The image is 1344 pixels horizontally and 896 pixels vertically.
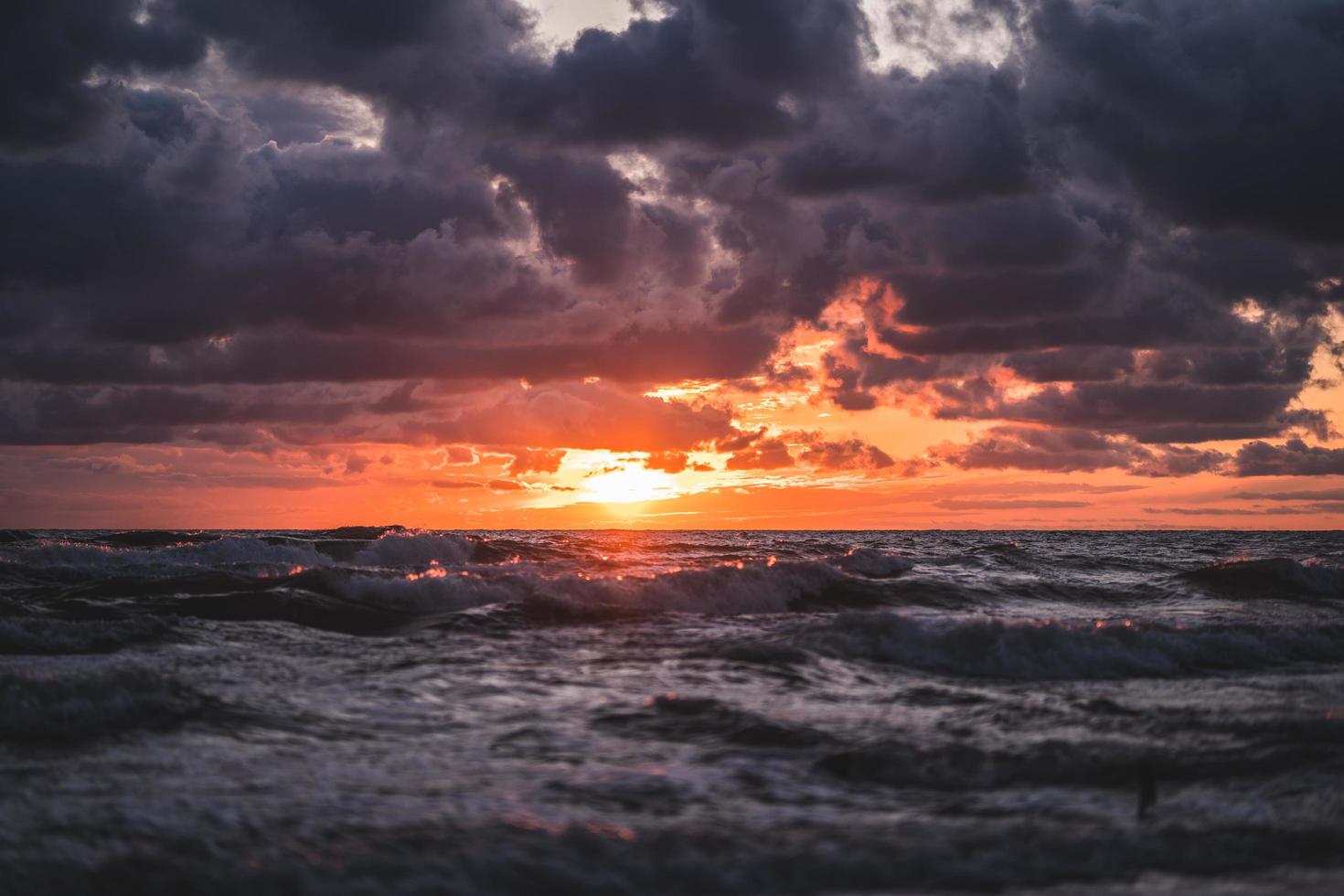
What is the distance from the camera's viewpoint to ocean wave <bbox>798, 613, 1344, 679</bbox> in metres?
15.4

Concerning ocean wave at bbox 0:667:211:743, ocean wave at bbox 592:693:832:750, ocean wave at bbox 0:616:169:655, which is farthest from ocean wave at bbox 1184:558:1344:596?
ocean wave at bbox 0:667:211:743

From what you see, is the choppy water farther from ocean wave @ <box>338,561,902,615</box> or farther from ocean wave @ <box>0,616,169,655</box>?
ocean wave @ <box>338,561,902,615</box>

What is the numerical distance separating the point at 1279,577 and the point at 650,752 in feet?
100

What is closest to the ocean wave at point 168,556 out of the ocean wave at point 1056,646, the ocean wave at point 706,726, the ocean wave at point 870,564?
the ocean wave at point 870,564

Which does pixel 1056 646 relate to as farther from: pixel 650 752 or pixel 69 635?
pixel 69 635

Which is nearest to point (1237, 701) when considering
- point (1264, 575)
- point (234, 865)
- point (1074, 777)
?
point (1074, 777)

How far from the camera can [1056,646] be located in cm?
1602

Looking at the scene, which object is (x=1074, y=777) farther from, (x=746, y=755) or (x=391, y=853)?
(x=391, y=853)

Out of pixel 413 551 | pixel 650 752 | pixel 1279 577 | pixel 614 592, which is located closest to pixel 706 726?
pixel 650 752

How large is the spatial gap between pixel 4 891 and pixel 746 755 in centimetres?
573

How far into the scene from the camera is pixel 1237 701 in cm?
1259

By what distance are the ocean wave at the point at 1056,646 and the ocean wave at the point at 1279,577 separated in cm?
1526

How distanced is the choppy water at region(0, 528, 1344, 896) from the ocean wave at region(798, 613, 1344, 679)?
0.24 ft

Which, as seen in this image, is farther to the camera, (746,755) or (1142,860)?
(746,755)
